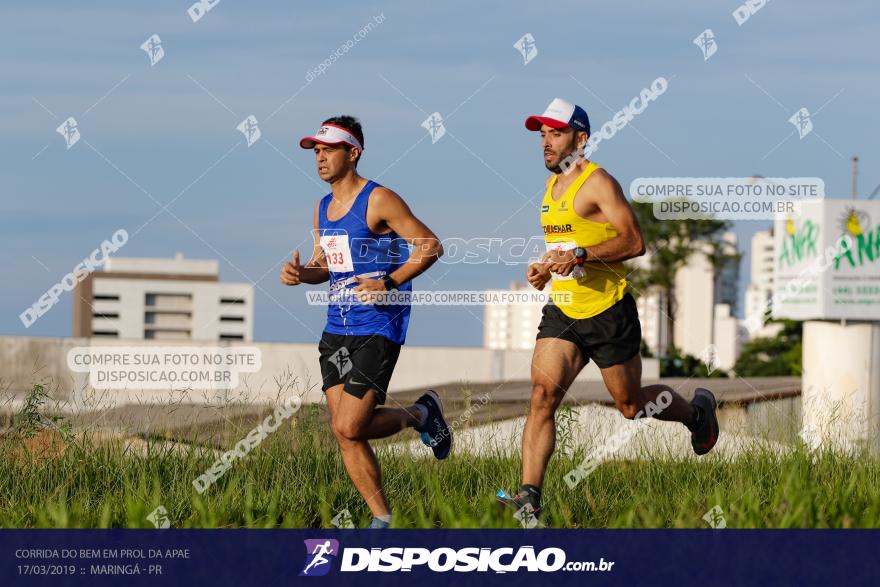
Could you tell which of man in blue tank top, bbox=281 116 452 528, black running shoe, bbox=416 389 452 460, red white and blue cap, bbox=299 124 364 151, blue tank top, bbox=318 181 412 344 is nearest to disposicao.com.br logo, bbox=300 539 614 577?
man in blue tank top, bbox=281 116 452 528

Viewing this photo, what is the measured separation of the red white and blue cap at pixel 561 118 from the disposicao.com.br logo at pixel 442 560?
256 cm

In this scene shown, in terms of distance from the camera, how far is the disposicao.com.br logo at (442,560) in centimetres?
627

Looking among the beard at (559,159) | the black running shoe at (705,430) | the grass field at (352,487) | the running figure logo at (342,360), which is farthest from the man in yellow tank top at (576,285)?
the black running shoe at (705,430)

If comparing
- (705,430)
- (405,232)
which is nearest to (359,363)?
(405,232)

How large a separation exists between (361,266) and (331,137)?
2.52ft

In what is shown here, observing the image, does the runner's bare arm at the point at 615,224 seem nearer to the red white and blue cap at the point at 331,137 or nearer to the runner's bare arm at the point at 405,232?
the runner's bare arm at the point at 405,232

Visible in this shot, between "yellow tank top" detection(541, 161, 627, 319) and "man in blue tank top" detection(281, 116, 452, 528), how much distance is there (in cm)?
80

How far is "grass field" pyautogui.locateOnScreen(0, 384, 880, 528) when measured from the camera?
711 cm

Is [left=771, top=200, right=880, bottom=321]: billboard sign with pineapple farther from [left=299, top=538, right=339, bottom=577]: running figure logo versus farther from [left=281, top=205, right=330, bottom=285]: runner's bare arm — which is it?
[left=299, top=538, right=339, bottom=577]: running figure logo

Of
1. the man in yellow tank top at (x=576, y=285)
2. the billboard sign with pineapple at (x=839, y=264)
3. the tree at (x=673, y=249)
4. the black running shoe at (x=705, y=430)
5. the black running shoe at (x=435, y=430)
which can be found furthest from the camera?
the tree at (x=673, y=249)

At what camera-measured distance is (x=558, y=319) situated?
7.60 m

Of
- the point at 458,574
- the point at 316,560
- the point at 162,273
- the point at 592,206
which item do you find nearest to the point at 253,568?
the point at 316,560

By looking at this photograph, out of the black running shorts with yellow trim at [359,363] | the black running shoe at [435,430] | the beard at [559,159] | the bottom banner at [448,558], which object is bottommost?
the bottom banner at [448,558]

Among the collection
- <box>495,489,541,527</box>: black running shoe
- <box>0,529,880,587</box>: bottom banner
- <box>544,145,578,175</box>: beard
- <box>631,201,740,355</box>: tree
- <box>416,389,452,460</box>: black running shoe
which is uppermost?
<box>631,201,740,355</box>: tree
